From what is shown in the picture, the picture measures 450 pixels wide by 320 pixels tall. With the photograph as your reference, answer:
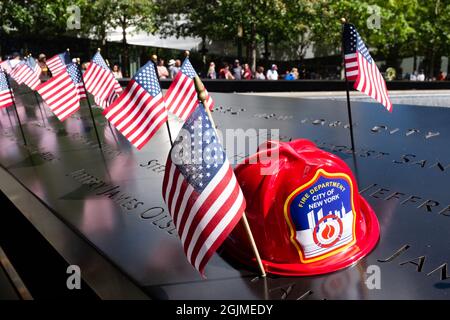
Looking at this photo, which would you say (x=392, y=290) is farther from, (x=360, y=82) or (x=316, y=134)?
(x=316, y=134)

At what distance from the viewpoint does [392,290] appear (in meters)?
2.04

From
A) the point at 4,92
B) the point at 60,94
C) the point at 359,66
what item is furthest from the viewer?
the point at 4,92

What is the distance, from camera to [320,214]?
2.09 meters

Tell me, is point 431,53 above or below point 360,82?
below

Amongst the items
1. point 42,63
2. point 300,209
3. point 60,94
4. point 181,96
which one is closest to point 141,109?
point 181,96

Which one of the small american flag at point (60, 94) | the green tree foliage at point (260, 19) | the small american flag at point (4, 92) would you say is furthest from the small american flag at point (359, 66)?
the green tree foliage at point (260, 19)

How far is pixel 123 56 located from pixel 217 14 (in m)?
8.70

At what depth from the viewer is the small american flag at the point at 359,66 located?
3.96 m

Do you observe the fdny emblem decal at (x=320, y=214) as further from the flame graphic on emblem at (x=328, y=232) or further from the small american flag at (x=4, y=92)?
the small american flag at (x=4, y=92)

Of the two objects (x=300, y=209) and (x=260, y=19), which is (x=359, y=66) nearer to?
(x=300, y=209)

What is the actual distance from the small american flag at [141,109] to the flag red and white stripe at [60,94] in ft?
5.29

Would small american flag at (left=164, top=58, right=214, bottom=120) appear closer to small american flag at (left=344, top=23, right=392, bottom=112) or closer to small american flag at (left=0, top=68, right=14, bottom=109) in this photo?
small american flag at (left=344, top=23, right=392, bottom=112)

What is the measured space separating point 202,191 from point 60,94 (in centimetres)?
399
